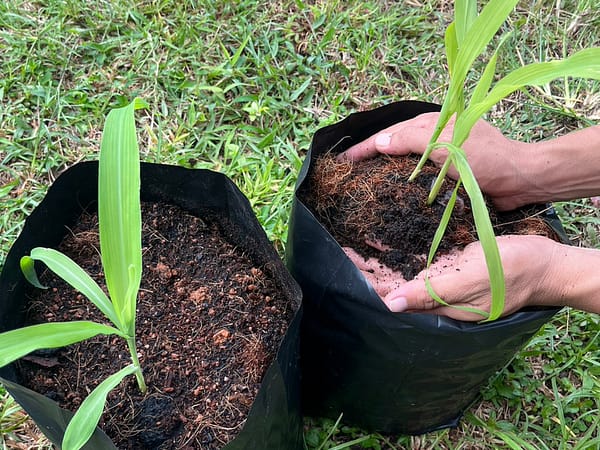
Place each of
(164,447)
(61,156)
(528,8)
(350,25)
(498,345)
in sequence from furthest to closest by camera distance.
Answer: (528,8), (350,25), (61,156), (498,345), (164,447)

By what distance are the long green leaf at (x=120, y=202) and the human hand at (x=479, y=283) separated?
388mm

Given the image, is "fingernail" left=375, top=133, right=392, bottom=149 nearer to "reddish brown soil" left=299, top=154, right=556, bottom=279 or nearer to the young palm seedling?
"reddish brown soil" left=299, top=154, right=556, bottom=279

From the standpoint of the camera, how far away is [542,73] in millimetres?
600

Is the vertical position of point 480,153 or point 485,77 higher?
point 485,77

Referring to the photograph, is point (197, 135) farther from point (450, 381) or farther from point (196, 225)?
point (450, 381)

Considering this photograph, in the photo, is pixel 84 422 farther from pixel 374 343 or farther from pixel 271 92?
pixel 271 92

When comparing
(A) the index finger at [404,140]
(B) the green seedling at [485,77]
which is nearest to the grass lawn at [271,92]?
(A) the index finger at [404,140]

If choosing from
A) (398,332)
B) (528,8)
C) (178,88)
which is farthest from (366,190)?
(528,8)

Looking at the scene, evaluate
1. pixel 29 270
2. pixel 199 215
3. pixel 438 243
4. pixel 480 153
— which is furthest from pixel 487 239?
pixel 29 270

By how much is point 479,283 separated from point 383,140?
12.2 inches

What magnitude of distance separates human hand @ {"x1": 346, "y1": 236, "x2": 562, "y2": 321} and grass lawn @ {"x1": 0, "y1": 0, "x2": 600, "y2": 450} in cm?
44

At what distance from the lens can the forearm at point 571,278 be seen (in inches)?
32.9

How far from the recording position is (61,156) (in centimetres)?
138

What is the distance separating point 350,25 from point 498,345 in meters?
1.16
